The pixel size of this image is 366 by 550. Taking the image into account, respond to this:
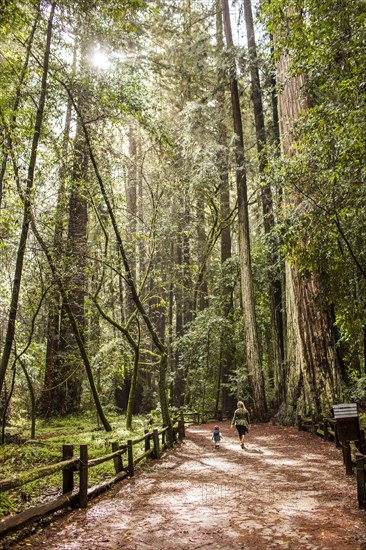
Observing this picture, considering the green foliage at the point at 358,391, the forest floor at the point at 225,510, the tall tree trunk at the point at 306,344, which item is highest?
the tall tree trunk at the point at 306,344

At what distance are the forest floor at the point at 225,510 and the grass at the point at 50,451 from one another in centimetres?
90

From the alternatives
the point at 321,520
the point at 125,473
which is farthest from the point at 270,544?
the point at 125,473

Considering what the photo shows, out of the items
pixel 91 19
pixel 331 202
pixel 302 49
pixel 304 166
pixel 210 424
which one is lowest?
pixel 210 424

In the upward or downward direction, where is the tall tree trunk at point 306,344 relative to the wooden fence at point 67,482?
upward

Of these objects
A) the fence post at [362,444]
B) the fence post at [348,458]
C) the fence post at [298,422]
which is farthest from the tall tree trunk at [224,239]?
the fence post at [362,444]

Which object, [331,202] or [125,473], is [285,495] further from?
[331,202]

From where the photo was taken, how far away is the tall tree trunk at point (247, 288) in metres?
16.9

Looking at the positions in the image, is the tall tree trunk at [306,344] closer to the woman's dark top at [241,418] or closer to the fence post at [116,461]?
the woman's dark top at [241,418]

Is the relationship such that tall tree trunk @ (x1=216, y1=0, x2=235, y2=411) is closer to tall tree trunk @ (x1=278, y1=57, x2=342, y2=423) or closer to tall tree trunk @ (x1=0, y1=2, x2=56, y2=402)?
tall tree trunk @ (x1=278, y1=57, x2=342, y2=423)

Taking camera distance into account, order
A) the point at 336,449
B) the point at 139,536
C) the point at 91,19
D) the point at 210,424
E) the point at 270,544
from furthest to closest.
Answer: the point at 210,424 < the point at 336,449 < the point at 91,19 < the point at 139,536 < the point at 270,544

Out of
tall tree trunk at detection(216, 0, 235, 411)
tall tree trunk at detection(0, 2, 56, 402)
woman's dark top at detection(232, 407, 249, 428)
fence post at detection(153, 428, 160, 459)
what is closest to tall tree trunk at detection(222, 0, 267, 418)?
tall tree trunk at detection(216, 0, 235, 411)

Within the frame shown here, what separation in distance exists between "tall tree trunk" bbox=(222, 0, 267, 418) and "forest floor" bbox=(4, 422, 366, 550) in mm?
6858

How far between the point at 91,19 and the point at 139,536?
896cm

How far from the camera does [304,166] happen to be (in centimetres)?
875
